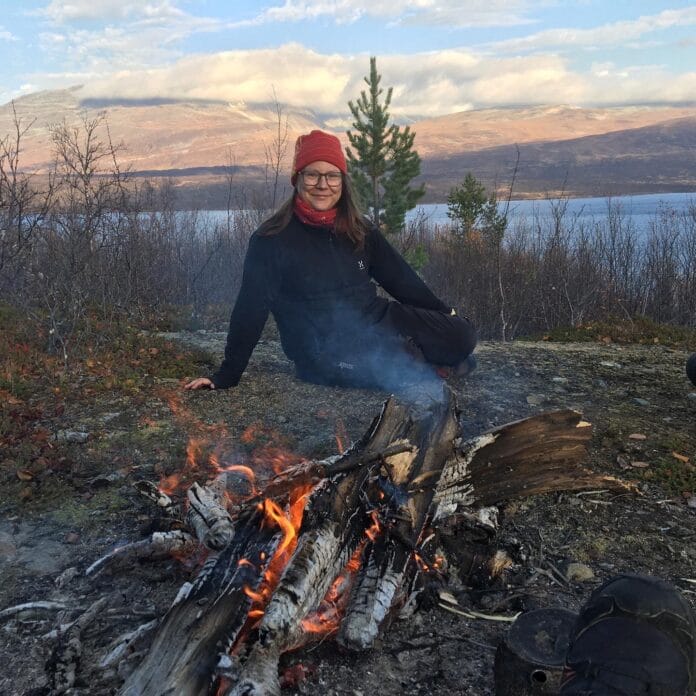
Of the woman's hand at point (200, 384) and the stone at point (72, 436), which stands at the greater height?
the woman's hand at point (200, 384)

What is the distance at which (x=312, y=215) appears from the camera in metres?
4.20

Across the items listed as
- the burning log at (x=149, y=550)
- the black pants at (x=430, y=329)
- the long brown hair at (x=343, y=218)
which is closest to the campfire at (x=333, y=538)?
the burning log at (x=149, y=550)

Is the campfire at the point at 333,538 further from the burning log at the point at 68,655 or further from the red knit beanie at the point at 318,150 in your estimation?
the red knit beanie at the point at 318,150

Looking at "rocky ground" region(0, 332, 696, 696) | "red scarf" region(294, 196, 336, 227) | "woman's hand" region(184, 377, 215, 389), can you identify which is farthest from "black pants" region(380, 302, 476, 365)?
"woman's hand" region(184, 377, 215, 389)

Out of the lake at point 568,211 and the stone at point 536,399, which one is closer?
the stone at point 536,399

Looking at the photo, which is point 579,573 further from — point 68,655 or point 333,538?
point 68,655

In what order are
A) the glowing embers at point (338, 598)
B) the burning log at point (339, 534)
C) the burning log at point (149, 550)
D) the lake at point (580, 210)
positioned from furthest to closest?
1. the lake at point (580, 210)
2. the burning log at point (149, 550)
3. the glowing embers at point (338, 598)
4. the burning log at point (339, 534)

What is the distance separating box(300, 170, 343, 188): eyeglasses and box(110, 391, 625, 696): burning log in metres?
1.90

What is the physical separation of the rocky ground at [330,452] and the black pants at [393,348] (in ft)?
0.65

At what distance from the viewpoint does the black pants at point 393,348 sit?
4.43 meters

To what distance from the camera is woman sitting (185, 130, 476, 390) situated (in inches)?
166

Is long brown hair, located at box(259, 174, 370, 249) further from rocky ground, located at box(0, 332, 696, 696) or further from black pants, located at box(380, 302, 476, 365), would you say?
rocky ground, located at box(0, 332, 696, 696)

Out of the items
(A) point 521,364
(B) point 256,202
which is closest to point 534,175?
(B) point 256,202

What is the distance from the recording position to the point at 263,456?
3.62 metres
